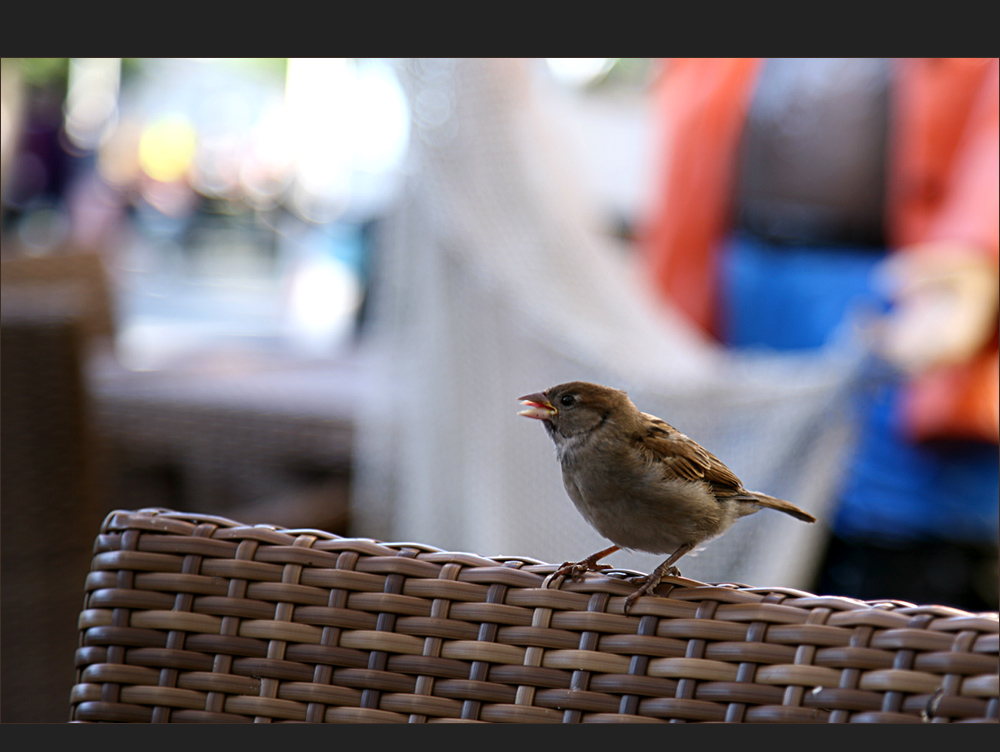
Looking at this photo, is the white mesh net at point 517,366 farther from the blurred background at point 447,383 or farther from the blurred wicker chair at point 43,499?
the blurred wicker chair at point 43,499

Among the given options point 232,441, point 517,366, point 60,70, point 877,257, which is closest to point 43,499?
point 232,441

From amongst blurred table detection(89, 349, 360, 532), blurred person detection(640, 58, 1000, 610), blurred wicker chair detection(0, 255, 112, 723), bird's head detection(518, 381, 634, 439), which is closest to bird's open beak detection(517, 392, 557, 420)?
bird's head detection(518, 381, 634, 439)

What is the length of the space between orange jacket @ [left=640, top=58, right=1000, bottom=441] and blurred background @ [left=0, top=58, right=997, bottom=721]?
0.19 feet

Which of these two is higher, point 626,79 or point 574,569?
point 626,79

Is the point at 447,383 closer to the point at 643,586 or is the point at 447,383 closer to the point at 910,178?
the point at 910,178

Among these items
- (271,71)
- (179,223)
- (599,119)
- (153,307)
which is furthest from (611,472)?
(271,71)

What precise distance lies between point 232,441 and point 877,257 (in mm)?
1343

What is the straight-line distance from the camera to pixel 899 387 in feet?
4.91

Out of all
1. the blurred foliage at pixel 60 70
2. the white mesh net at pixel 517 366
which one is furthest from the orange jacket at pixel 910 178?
the blurred foliage at pixel 60 70

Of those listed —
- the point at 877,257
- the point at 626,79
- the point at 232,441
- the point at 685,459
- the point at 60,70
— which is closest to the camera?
the point at 685,459

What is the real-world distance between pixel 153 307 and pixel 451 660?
5.70 metres

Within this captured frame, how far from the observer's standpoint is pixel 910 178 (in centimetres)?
147

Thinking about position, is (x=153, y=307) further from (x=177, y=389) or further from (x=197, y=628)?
(x=197, y=628)

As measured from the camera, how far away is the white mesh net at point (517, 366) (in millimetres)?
1212
